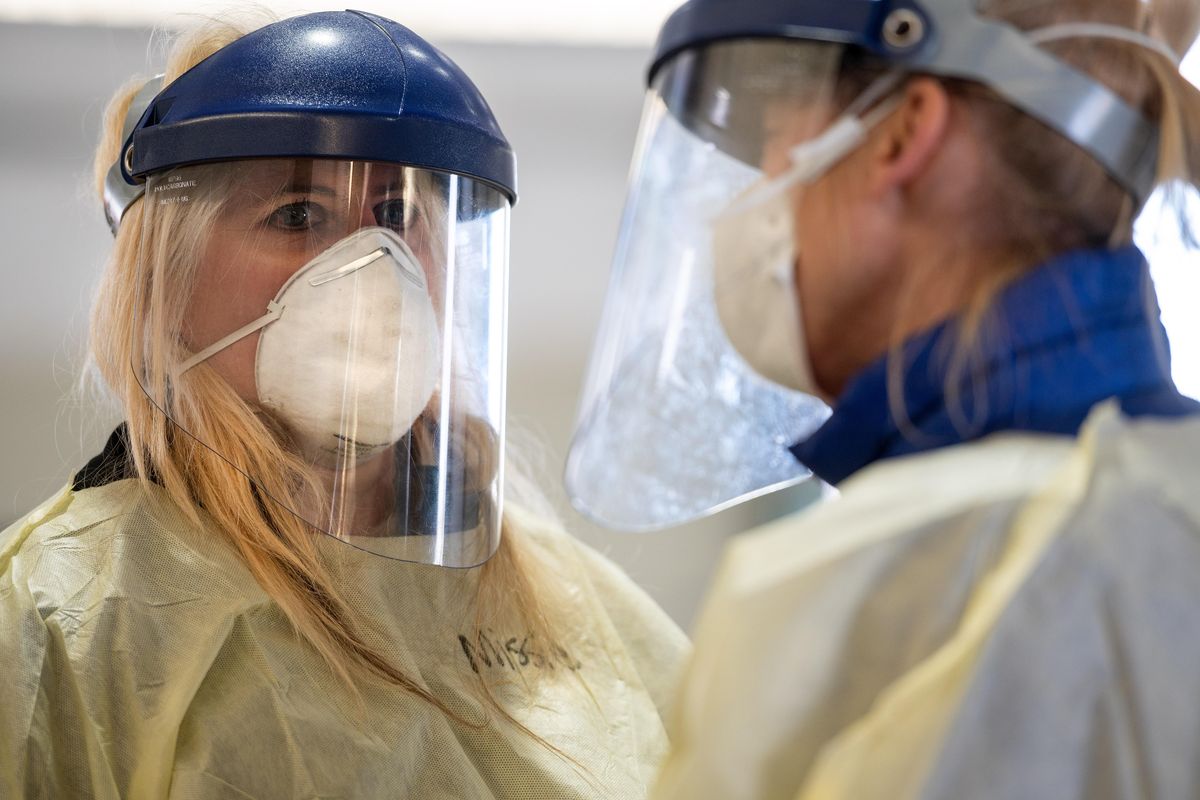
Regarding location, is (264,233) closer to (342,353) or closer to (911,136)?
(342,353)

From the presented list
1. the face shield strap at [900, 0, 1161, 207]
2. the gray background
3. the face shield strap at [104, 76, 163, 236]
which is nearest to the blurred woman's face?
the face shield strap at [104, 76, 163, 236]

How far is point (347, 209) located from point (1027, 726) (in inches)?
34.0

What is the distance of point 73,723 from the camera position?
1062mm

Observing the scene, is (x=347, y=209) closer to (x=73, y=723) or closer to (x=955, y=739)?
(x=73, y=723)

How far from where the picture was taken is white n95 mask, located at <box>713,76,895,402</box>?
0.84 metres

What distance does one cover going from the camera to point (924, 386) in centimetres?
76

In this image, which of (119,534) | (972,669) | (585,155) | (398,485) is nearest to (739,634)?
(972,669)

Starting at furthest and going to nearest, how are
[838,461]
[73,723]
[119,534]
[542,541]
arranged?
[542,541]
[119,534]
[73,723]
[838,461]

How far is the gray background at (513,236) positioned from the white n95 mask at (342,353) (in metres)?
0.74

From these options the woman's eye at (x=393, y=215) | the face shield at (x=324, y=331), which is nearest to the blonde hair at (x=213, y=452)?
the face shield at (x=324, y=331)

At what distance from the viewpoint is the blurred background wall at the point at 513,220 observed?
2.13m

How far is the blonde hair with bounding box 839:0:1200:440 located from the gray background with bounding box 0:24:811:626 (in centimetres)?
121

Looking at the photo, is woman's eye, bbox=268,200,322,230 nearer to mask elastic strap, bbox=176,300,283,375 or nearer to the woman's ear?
mask elastic strap, bbox=176,300,283,375

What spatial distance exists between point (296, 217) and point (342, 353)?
0.16 meters
